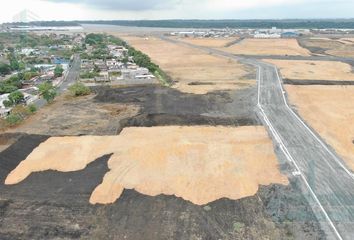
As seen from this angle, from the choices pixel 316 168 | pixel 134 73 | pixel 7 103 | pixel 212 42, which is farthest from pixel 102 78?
pixel 212 42

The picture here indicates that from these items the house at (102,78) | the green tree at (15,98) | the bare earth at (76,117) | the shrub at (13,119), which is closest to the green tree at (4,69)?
the house at (102,78)

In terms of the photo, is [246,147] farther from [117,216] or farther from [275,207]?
[117,216]

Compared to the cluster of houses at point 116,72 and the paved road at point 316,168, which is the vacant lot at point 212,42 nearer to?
the cluster of houses at point 116,72

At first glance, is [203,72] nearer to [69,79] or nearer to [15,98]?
[69,79]

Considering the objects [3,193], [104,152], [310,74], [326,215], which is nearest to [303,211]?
[326,215]

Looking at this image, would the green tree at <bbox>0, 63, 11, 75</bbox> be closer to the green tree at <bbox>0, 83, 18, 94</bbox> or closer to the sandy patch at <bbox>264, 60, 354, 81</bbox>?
the green tree at <bbox>0, 83, 18, 94</bbox>
